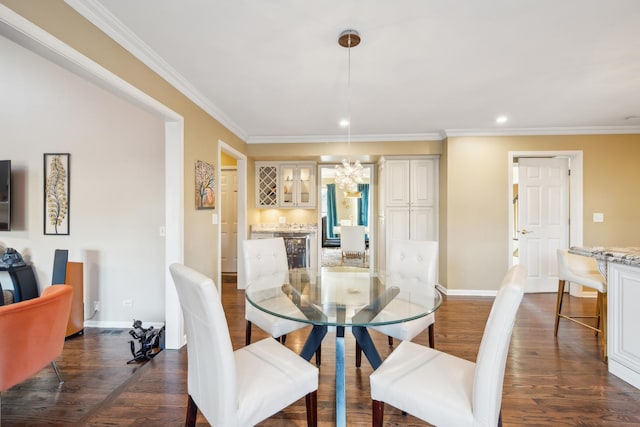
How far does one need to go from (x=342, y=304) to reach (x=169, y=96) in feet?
7.28

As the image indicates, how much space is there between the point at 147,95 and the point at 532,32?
2740 millimetres

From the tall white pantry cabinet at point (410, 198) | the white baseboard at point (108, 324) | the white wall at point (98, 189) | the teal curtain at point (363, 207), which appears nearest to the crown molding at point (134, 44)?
the white wall at point (98, 189)

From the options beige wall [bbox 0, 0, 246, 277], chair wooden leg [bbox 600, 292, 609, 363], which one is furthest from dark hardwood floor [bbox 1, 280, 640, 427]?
beige wall [bbox 0, 0, 246, 277]

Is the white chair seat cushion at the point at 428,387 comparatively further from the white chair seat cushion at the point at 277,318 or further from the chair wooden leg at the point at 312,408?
the white chair seat cushion at the point at 277,318

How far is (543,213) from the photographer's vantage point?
4.14 meters

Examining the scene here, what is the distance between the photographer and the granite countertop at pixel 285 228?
4.71 metres

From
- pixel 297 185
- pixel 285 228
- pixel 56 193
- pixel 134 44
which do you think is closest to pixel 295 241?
pixel 285 228

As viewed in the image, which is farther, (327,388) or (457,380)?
(327,388)

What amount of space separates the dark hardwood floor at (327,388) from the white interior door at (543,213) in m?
1.50

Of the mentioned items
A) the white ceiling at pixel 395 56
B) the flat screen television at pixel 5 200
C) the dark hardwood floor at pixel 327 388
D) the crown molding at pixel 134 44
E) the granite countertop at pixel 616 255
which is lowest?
the dark hardwood floor at pixel 327 388

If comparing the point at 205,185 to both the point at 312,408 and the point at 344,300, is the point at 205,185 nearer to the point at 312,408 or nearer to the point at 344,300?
the point at 344,300

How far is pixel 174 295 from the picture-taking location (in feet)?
7.97

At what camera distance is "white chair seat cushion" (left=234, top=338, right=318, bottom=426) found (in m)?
1.14

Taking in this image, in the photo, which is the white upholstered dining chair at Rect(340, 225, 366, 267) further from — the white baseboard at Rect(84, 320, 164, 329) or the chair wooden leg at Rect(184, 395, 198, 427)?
the chair wooden leg at Rect(184, 395, 198, 427)
